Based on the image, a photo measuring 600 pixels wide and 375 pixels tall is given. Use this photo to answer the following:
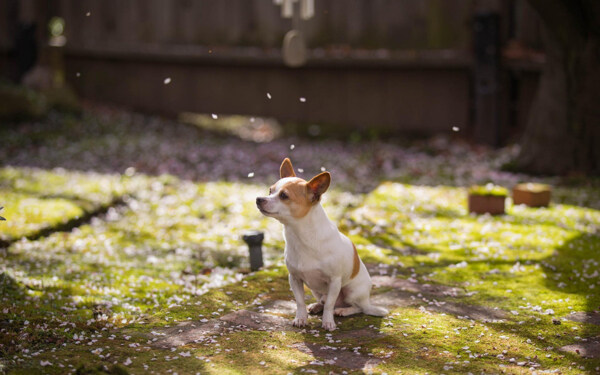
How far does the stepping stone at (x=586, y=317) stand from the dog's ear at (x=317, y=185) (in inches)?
88.0

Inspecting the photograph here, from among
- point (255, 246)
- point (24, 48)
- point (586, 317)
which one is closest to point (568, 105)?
point (586, 317)

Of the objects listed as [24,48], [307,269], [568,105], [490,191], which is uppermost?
[24,48]

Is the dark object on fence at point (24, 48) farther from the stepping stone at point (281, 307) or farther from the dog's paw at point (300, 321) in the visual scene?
the dog's paw at point (300, 321)

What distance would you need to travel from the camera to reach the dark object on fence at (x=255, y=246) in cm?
696

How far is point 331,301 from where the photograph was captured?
5285 millimetres

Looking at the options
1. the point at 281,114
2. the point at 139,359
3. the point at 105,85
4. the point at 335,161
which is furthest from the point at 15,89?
the point at 139,359

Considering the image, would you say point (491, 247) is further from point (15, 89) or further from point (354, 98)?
point (15, 89)

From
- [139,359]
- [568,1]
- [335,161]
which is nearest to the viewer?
[139,359]

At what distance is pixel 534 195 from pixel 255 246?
4.34 m

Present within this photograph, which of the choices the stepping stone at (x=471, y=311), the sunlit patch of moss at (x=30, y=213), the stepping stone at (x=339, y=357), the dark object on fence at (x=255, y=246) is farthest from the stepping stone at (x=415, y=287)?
the sunlit patch of moss at (x=30, y=213)

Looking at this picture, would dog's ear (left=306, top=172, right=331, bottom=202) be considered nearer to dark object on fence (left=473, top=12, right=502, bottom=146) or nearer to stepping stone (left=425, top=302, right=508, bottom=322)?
stepping stone (left=425, top=302, right=508, bottom=322)

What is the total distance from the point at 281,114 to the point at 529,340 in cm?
1165

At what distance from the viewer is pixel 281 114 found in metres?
16.3

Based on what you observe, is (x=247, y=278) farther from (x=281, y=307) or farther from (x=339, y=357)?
(x=339, y=357)
